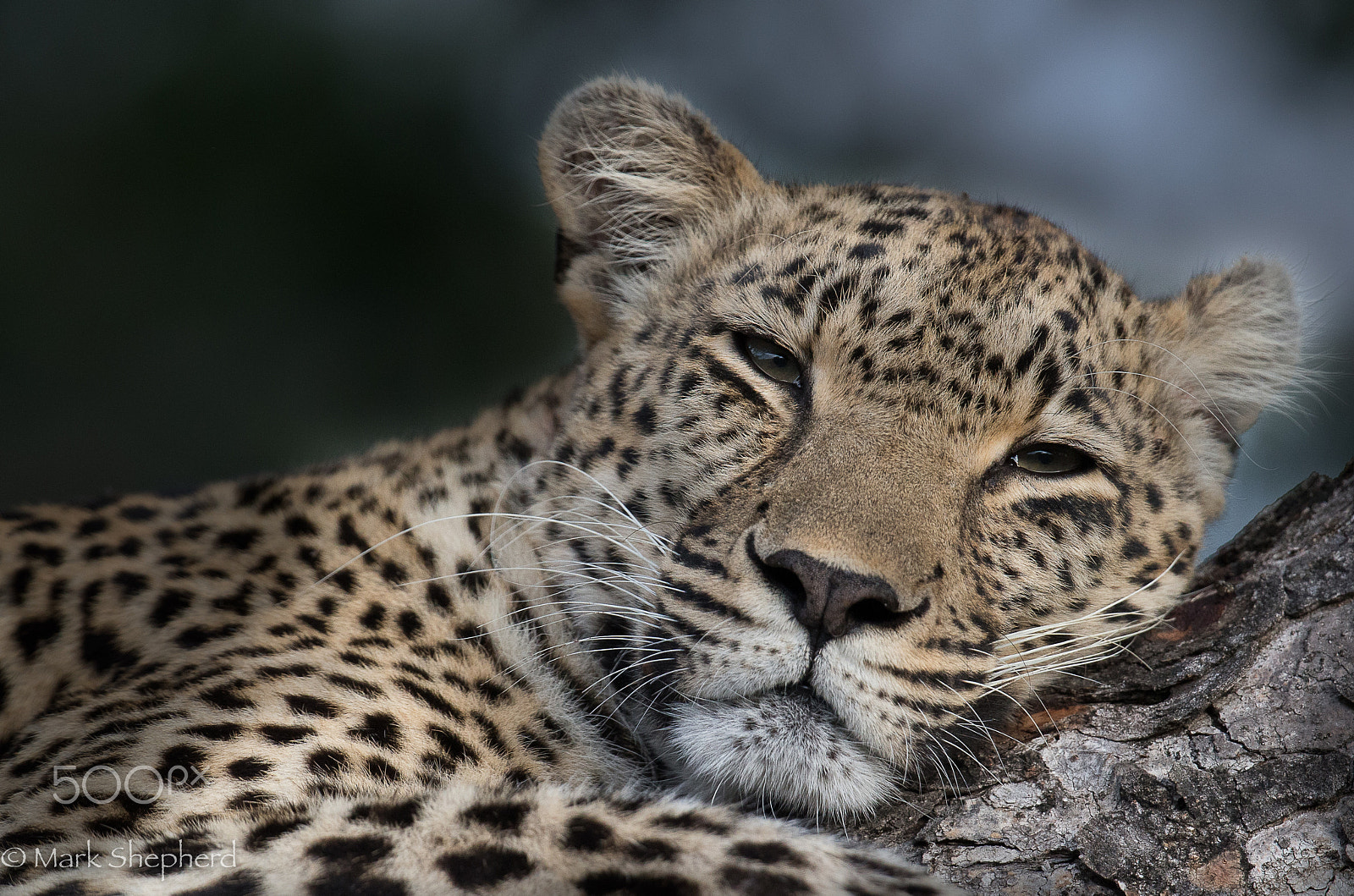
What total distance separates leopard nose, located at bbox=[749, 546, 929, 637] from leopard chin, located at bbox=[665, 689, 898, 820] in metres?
0.24

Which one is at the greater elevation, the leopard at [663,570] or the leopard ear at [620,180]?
the leopard ear at [620,180]

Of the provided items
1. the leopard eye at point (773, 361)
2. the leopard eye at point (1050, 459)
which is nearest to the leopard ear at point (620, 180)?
the leopard eye at point (773, 361)

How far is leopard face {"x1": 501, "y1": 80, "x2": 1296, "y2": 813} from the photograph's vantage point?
9.91ft

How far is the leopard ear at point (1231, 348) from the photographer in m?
4.16

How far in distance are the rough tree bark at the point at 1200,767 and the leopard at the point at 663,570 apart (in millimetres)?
180

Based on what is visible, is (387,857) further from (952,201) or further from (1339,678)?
(952,201)

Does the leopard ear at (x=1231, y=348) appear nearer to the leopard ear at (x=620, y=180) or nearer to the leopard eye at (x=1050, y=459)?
the leopard eye at (x=1050, y=459)

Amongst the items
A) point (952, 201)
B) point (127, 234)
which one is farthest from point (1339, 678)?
point (127, 234)

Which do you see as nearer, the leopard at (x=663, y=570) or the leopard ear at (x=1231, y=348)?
the leopard at (x=663, y=570)

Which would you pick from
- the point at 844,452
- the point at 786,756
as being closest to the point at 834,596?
the point at 786,756

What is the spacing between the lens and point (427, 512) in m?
3.90

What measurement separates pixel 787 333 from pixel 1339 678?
1984mm

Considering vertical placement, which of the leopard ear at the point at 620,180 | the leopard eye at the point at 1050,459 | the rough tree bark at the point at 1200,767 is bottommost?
the rough tree bark at the point at 1200,767

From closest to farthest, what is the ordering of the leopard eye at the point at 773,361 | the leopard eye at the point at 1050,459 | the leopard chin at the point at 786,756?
the leopard chin at the point at 786,756 → the leopard eye at the point at 1050,459 → the leopard eye at the point at 773,361
